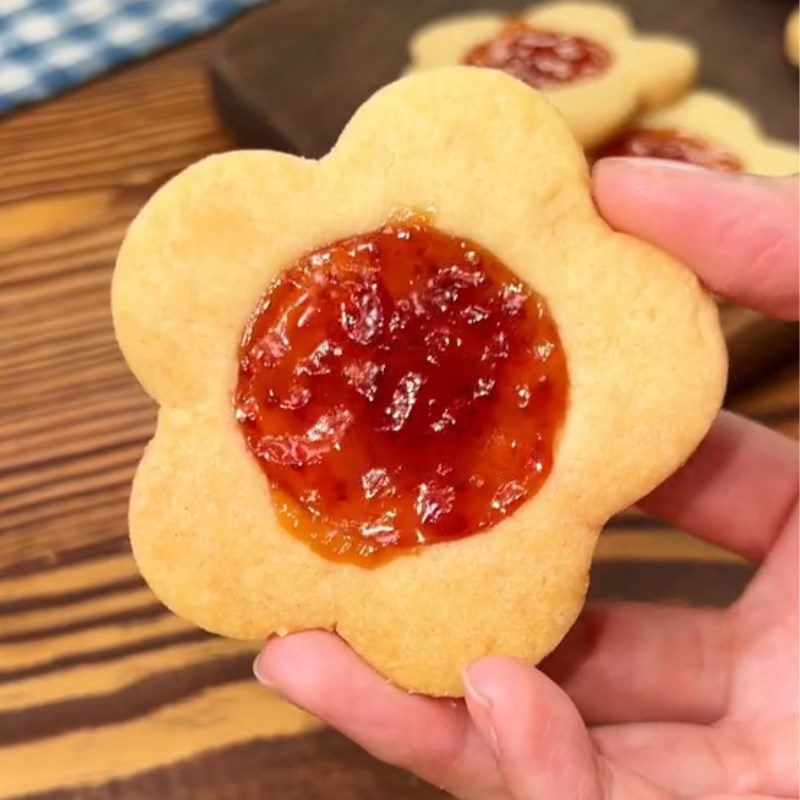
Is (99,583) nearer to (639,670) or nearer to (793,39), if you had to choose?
(639,670)

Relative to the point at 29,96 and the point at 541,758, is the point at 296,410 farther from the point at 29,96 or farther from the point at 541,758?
the point at 29,96

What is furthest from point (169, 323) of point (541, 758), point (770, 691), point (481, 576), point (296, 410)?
point (770, 691)

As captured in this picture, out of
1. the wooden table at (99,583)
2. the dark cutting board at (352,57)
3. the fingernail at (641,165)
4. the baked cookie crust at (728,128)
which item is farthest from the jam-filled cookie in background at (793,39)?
the fingernail at (641,165)

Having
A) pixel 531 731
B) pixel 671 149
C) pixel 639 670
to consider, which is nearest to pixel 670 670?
pixel 639 670

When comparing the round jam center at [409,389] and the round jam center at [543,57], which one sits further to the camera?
the round jam center at [543,57]

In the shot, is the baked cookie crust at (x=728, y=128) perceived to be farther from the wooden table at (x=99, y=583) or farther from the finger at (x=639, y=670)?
the finger at (x=639, y=670)

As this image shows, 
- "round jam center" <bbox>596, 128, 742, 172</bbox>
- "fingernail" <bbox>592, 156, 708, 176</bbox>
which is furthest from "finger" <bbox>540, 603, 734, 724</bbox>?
"round jam center" <bbox>596, 128, 742, 172</bbox>
